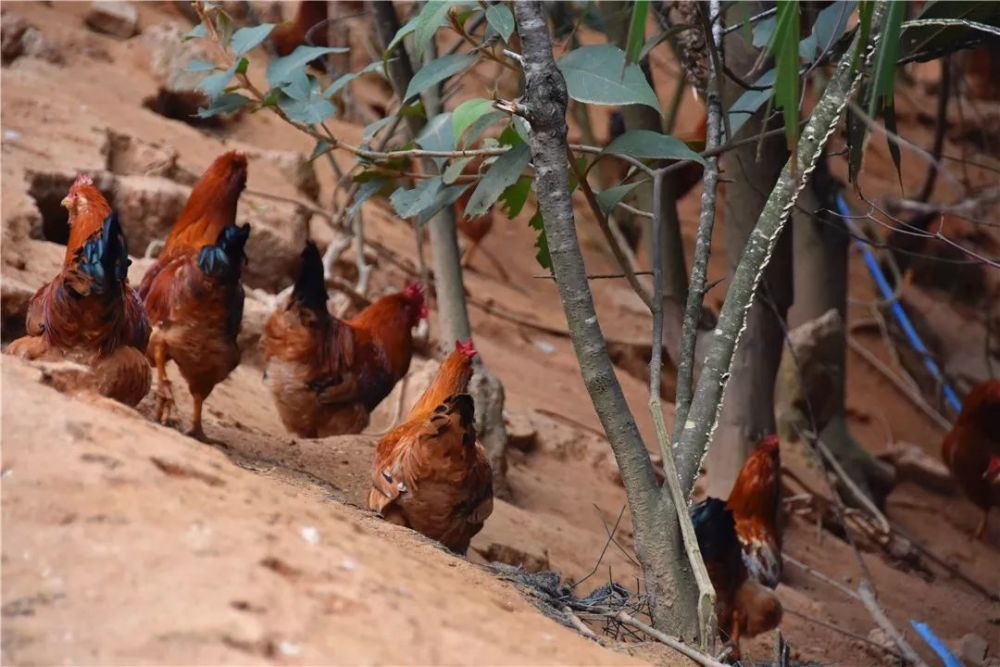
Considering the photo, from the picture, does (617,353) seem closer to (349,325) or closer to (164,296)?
(349,325)

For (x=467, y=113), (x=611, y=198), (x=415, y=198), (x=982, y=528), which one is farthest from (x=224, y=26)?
(x=982, y=528)

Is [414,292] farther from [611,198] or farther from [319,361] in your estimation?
[611,198]

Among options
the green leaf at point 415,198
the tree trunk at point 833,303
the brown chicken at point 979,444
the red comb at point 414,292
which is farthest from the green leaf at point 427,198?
the brown chicken at point 979,444

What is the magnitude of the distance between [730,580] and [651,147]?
8.81 feet

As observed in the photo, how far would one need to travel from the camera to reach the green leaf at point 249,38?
12.0 ft

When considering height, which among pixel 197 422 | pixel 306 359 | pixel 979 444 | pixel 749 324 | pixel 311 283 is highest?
pixel 749 324

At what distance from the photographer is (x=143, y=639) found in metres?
1.79

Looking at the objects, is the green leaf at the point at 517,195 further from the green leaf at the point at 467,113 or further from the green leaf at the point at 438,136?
the green leaf at the point at 467,113

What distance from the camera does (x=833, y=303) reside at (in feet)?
25.6

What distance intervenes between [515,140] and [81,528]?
1772mm

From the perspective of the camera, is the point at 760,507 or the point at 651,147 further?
the point at 760,507

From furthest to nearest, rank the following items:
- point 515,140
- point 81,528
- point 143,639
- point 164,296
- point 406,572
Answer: point 164,296 < point 515,140 < point 406,572 < point 81,528 < point 143,639

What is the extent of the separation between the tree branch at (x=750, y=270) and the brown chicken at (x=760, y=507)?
8.56ft

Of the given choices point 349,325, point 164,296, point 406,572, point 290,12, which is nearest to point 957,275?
point 290,12
